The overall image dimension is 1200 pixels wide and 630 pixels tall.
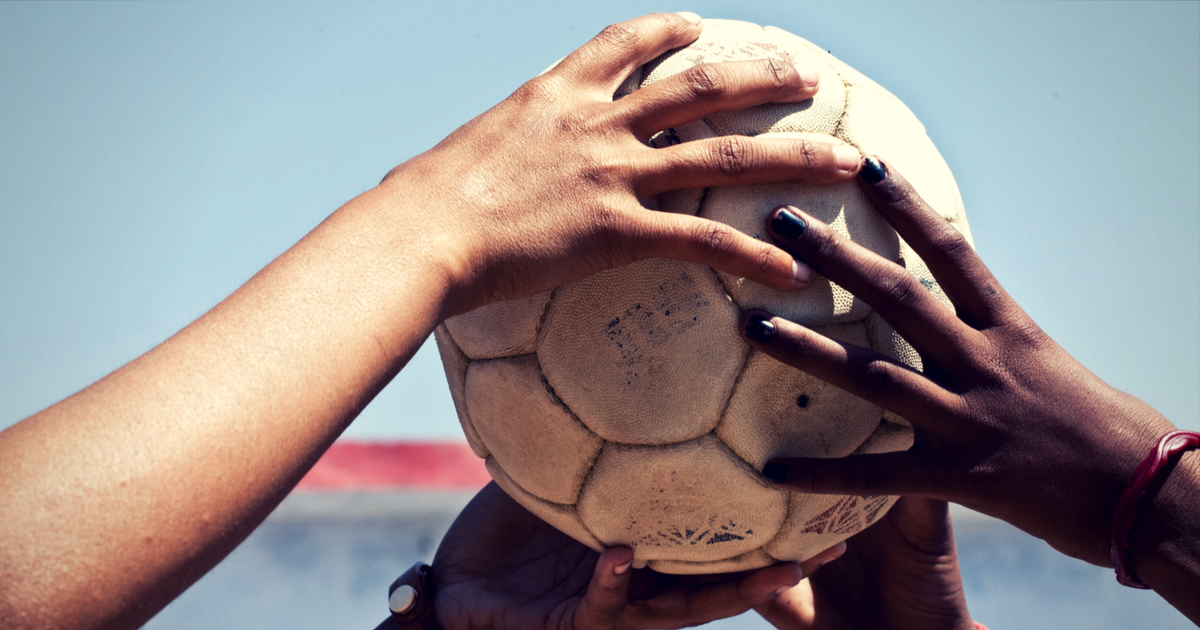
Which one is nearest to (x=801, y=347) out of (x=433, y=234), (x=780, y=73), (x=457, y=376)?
(x=780, y=73)

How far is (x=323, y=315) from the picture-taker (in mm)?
1003

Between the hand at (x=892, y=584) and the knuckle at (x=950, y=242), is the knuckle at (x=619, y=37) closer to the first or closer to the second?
the knuckle at (x=950, y=242)

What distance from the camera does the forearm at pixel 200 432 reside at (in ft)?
2.59

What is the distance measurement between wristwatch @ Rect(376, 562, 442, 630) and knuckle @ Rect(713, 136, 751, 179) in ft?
5.07

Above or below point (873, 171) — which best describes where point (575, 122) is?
above

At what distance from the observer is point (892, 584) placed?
7.55 feet

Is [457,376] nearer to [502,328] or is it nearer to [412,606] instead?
[502,328]

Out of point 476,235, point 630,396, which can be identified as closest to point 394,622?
point 630,396

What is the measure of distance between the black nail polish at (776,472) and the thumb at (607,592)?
15.3 inches

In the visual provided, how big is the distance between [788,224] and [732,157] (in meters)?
0.14

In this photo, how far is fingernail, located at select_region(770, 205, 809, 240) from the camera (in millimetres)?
1277

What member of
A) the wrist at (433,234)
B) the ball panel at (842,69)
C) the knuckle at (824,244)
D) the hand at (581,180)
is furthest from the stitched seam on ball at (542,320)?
the ball panel at (842,69)

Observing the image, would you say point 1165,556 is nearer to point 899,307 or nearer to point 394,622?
point 899,307

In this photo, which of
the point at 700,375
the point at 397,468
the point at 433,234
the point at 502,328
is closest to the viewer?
the point at 433,234
